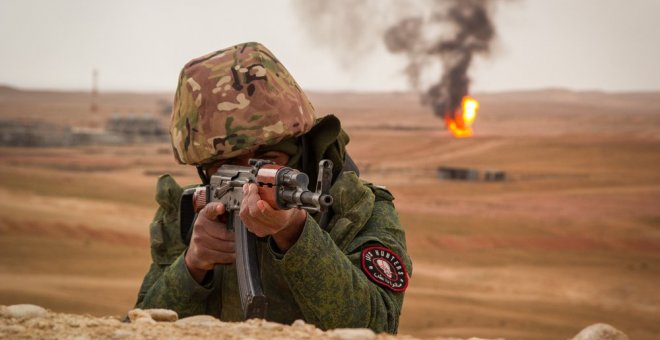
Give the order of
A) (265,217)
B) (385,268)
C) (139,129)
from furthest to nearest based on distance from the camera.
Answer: (139,129), (385,268), (265,217)

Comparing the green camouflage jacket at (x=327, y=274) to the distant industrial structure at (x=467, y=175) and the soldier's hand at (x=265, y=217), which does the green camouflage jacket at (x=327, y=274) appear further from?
the distant industrial structure at (x=467, y=175)

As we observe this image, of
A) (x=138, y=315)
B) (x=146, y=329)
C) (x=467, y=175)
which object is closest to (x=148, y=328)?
(x=146, y=329)

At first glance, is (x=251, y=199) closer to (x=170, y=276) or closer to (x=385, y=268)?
(x=385, y=268)

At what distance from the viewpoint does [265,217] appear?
2627 millimetres

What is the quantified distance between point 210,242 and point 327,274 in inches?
20.5

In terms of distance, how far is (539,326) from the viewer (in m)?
12.4

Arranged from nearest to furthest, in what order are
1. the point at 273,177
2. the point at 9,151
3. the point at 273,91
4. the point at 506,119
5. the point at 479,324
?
the point at 273,177, the point at 273,91, the point at 479,324, the point at 9,151, the point at 506,119

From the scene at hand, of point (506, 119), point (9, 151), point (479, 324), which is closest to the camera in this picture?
point (479, 324)

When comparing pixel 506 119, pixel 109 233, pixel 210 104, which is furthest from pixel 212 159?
pixel 506 119

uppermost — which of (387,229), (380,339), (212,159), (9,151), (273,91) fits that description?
(273,91)

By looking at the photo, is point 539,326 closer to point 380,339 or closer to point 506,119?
point 380,339

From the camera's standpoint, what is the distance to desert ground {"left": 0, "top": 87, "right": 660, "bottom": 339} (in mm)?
12766

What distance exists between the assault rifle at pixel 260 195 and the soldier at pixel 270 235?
0.07 metres

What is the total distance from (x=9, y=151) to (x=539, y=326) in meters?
34.3
